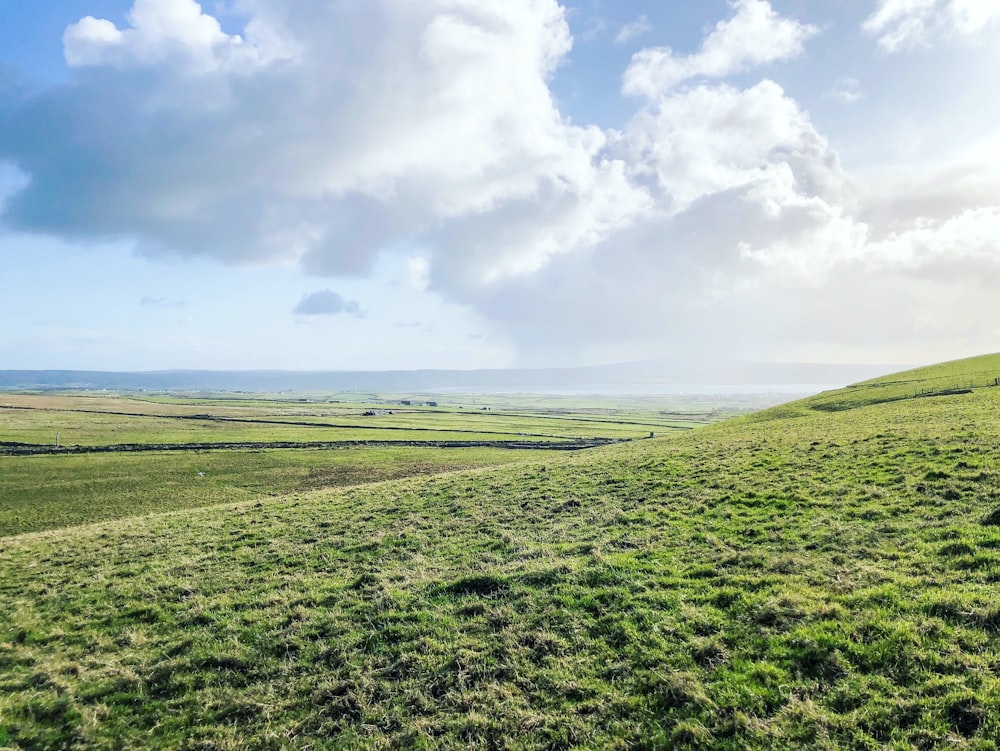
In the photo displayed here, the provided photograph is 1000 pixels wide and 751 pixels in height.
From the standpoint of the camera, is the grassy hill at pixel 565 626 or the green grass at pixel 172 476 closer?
the grassy hill at pixel 565 626

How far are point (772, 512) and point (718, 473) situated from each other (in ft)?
23.4

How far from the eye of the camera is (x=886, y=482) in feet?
63.1

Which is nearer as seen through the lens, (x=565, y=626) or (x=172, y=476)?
(x=565, y=626)

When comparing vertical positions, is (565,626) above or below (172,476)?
above

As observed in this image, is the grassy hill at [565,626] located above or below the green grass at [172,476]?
above

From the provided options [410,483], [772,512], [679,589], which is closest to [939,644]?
[679,589]

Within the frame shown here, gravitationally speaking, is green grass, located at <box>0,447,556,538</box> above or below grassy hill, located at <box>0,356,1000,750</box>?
below

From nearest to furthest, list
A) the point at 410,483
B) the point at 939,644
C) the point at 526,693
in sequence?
the point at 939,644
the point at 526,693
the point at 410,483

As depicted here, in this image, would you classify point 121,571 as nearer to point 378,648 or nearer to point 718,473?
point 378,648

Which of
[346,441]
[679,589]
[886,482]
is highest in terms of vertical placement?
[886,482]

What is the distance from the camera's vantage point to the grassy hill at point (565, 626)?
28.3 feet

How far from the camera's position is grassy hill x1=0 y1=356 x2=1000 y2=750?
8617mm

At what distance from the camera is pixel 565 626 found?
39.1 feet

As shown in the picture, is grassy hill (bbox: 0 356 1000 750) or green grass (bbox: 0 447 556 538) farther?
green grass (bbox: 0 447 556 538)
